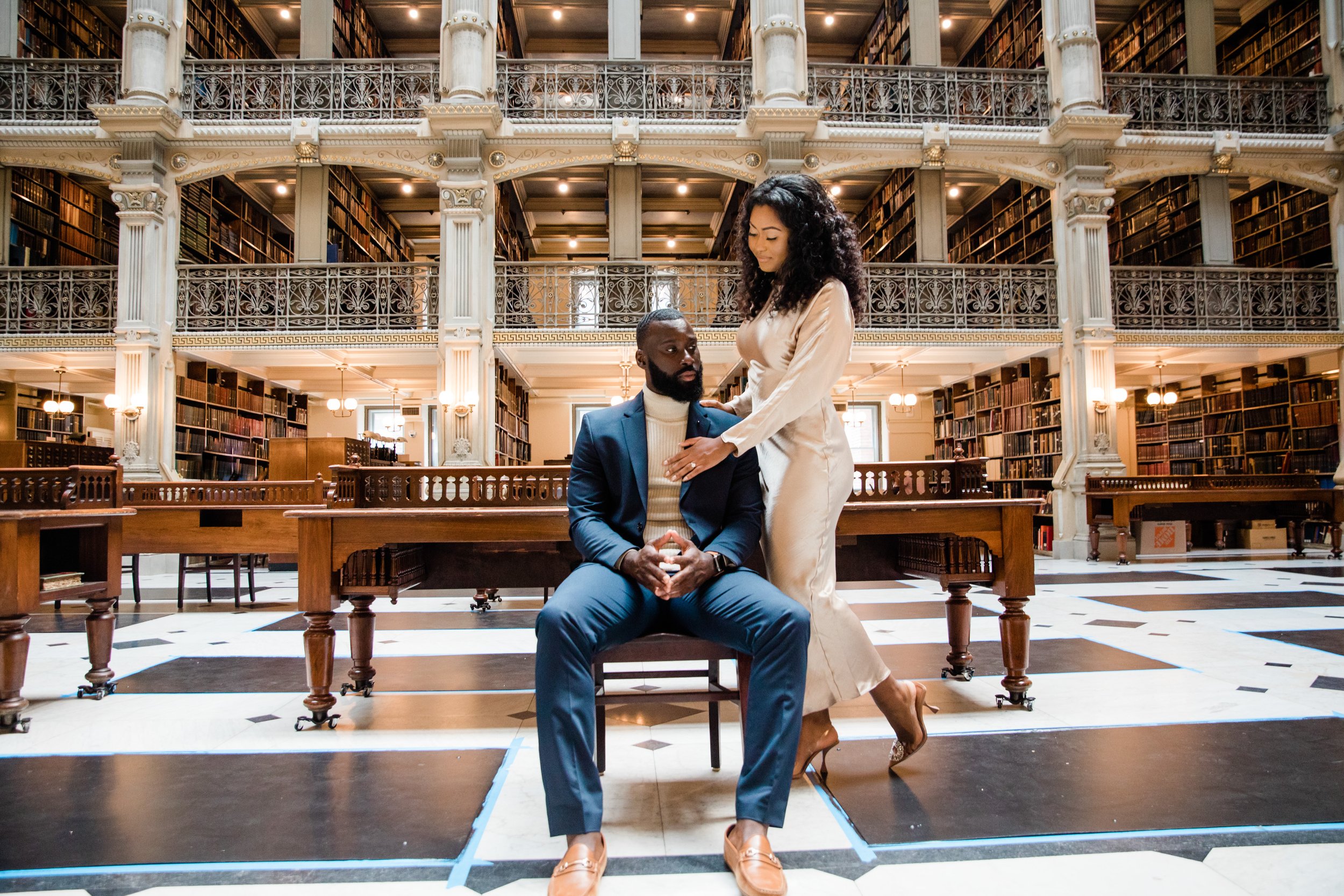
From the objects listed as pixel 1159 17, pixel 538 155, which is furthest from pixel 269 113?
pixel 1159 17

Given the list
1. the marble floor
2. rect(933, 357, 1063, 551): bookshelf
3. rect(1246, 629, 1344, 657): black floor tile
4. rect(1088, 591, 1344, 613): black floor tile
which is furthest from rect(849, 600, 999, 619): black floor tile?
rect(933, 357, 1063, 551): bookshelf

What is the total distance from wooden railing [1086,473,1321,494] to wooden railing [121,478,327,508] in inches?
323

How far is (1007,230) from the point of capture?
11.8 m

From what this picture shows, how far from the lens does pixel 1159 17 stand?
11.1m

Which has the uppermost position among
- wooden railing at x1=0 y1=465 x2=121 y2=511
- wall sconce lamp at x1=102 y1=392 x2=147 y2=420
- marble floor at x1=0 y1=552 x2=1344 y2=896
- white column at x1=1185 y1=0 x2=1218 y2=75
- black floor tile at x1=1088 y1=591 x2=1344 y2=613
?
white column at x1=1185 y1=0 x2=1218 y2=75

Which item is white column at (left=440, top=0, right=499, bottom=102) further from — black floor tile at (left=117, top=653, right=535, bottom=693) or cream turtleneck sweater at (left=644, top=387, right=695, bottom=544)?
cream turtleneck sweater at (left=644, top=387, right=695, bottom=544)

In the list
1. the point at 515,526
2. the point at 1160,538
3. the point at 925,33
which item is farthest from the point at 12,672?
the point at 925,33

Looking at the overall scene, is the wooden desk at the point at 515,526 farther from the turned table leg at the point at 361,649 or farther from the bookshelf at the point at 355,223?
the bookshelf at the point at 355,223

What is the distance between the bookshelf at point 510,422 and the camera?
10.5 meters

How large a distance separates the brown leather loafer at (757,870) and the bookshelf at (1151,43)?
12008 mm

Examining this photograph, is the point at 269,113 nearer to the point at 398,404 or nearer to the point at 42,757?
the point at 398,404

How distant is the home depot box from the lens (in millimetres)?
9391

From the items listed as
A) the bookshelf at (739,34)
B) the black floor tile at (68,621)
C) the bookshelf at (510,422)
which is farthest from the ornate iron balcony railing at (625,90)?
the black floor tile at (68,621)

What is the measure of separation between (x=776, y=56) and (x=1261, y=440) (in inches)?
354
